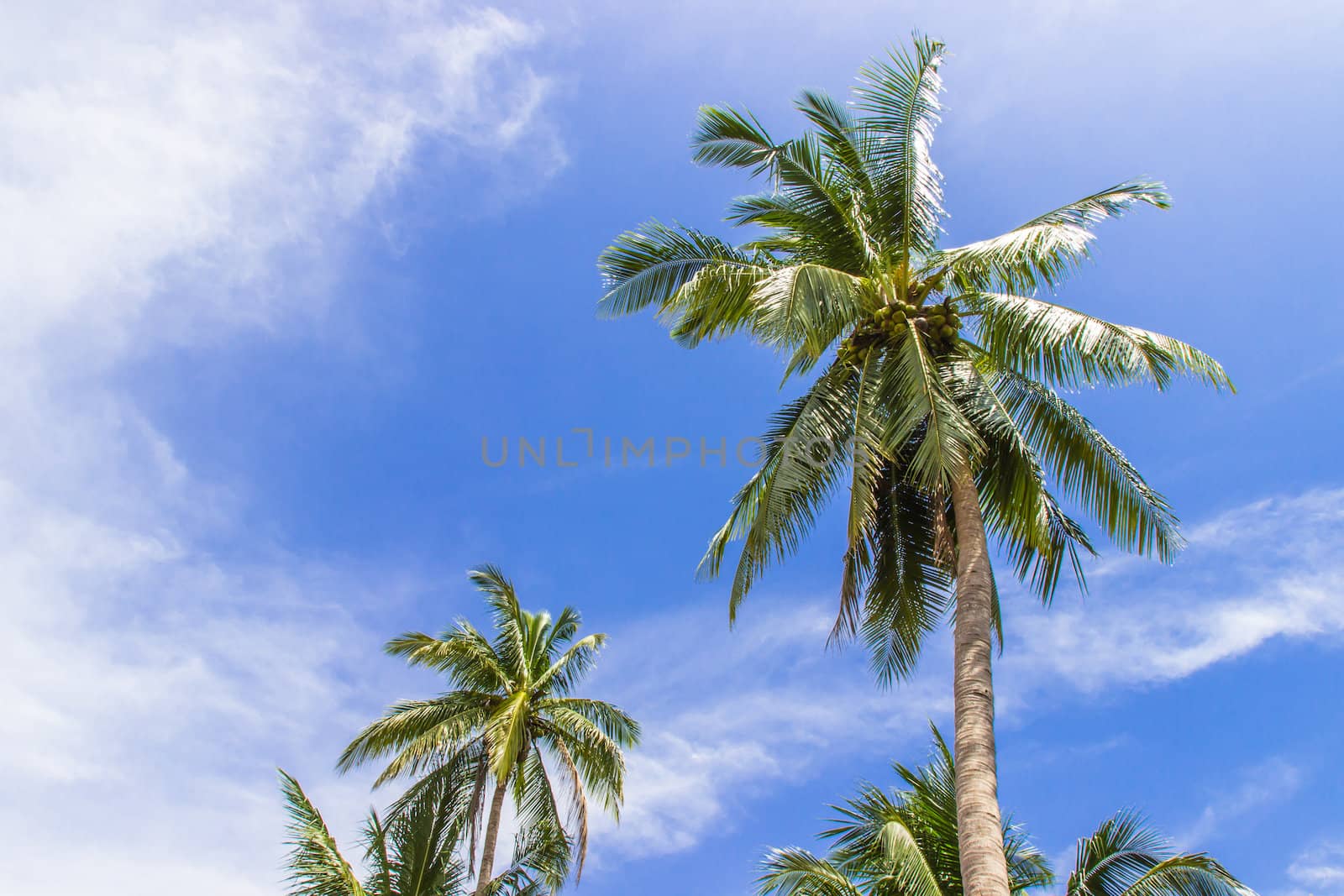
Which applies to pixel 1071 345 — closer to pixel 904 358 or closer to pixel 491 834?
pixel 904 358

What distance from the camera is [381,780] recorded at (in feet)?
54.1

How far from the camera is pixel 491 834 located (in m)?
15.9

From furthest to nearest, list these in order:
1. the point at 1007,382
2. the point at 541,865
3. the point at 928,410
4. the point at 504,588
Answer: the point at 504,588 → the point at 541,865 → the point at 1007,382 → the point at 928,410

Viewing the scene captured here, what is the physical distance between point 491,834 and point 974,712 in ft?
37.0

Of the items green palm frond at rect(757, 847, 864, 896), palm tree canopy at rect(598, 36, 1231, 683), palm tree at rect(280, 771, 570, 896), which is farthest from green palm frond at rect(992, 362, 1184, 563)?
palm tree at rect(280, 771, 570, 896)

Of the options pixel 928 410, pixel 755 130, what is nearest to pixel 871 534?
pixel 928 410

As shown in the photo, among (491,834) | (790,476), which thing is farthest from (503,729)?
(790,476)

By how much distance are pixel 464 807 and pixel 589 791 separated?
7.76 feet

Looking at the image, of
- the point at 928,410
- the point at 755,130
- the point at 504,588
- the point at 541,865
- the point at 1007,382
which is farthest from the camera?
the point at 504,588

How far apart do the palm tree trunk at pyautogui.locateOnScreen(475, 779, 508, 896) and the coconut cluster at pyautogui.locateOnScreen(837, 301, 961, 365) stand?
9829mm

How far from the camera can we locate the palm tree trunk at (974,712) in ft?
21.7

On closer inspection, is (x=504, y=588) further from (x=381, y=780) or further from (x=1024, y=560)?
(x=1024, y=560)

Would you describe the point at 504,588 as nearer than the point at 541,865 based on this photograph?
No

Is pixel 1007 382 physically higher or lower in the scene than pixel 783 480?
higher
